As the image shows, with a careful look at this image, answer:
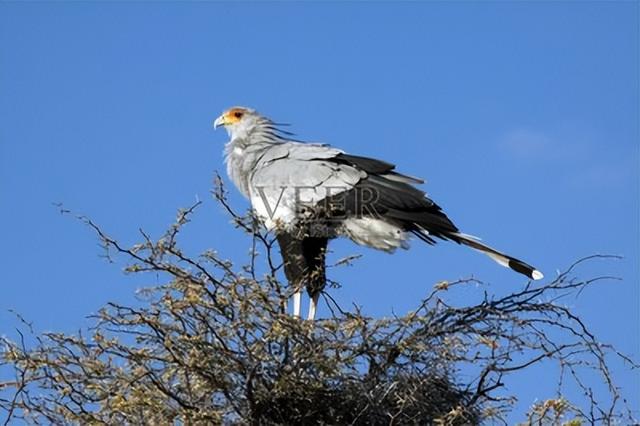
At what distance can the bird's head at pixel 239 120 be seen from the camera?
9.74 metres

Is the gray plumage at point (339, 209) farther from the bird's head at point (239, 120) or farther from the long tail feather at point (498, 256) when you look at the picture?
the bird's head at point (239, 120)

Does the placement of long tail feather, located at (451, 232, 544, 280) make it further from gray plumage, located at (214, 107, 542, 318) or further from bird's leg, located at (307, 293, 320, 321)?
bird's leg, located at (307, 293, 320, 321)

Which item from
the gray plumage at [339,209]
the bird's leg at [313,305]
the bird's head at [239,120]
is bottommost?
the bird's leg at [313,305]

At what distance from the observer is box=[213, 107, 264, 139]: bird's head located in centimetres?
974

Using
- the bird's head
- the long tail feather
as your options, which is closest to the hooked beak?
the bird's head

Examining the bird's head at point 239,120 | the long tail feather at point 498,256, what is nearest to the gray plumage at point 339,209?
the long tail feather at point 498,256

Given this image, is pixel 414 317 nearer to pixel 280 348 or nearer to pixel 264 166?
pixel 280 348

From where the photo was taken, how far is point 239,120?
9844mm

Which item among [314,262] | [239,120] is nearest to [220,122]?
[239,120]

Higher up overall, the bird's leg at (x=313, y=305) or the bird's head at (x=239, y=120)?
the bird's head at (x=239, y=120)

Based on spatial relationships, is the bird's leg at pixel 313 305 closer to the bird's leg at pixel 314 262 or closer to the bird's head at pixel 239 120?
the bird's leg at pixel 314 262

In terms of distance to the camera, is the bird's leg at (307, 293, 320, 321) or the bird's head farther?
the bird's head

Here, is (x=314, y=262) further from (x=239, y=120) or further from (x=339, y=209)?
(x=239, y=120)

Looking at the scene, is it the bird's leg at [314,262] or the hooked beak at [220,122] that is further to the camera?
the hooked beak at [220,122]
